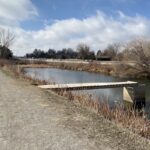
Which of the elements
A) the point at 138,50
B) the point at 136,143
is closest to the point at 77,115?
the point at 136,143

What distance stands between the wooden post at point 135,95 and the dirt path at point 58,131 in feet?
38.8

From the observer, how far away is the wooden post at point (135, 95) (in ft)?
67.4

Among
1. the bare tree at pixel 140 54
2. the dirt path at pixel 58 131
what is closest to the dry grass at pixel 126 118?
the dirt path at pixel 58 131

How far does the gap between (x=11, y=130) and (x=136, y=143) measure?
2638 millimetres

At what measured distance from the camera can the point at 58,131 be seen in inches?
255

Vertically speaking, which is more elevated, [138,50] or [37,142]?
[138,50]

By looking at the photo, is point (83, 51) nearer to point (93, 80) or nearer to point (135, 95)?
point (93, 80)

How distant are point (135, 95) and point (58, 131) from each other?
15.1 m

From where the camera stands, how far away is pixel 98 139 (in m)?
6.01

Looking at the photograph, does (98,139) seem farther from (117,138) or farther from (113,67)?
(113,67)

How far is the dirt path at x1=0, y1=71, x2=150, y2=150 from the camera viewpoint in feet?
18.2

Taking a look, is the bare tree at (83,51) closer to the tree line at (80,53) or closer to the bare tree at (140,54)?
the tree line at (80,53)

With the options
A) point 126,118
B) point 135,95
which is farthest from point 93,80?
point 126,118

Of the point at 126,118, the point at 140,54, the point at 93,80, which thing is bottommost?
the point at 93,80
